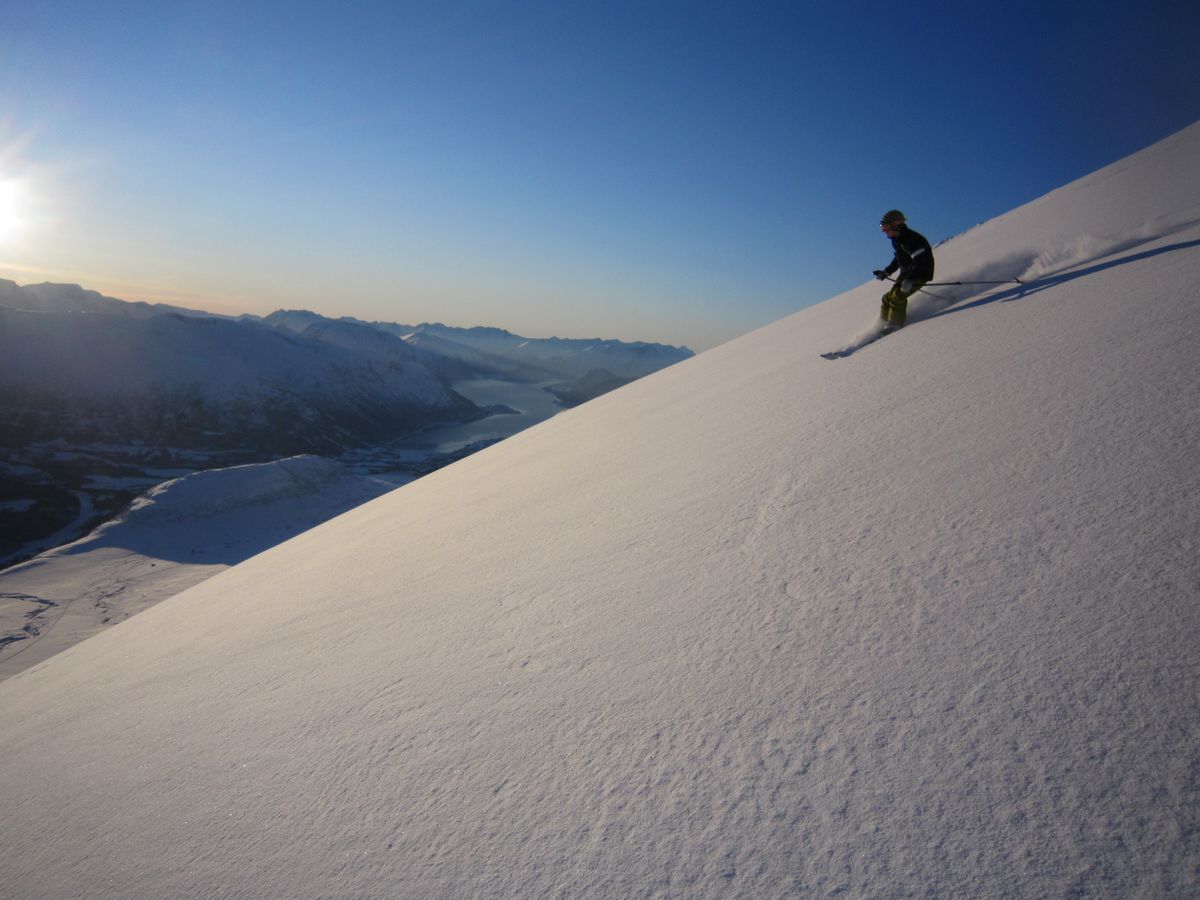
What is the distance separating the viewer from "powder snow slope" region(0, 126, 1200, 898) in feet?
3.60

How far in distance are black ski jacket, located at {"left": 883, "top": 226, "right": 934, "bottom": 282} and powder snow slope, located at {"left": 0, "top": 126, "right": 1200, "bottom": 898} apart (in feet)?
5.13

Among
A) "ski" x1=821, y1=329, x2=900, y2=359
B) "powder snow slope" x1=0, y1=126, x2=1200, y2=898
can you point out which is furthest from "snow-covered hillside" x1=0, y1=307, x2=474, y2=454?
"ski" x1=821, y1=329, x2=900, y2=359

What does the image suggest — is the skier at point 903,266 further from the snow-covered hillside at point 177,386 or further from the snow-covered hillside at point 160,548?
the snow-covered hillside at point 177,386

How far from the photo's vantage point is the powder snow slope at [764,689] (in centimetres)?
110

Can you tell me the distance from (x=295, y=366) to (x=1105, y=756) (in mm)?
147829

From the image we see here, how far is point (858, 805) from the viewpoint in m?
1.15

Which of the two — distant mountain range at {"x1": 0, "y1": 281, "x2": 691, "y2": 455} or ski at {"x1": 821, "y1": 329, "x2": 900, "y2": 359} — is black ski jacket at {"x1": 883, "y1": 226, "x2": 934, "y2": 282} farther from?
distant mountain range at {"x1": 0, "y1": 281, "x2": 691, "y2": 455}

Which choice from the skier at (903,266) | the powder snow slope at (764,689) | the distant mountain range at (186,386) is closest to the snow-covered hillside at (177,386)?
the distant mountain range at (186,386)

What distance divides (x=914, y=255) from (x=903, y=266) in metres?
0.13

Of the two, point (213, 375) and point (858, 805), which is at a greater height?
point (213, 375)

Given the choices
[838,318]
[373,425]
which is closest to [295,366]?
[373,425]

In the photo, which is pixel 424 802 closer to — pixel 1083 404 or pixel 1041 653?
pixel 1041 653

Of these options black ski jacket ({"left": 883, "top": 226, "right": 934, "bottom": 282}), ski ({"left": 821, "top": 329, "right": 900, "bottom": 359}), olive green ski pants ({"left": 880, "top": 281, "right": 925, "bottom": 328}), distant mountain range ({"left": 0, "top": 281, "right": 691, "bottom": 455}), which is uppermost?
distant mountain range ({"left": 0, "top": 281, "right": 691, "bottom": 455})

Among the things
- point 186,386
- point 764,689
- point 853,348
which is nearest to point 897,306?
point 853,348
